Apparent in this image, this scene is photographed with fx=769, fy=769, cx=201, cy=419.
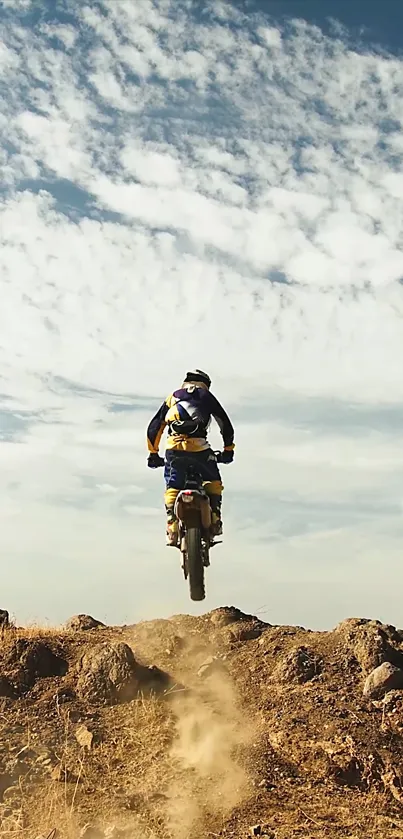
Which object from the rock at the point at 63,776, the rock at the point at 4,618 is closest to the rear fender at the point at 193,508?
the rock at the point at 63,776

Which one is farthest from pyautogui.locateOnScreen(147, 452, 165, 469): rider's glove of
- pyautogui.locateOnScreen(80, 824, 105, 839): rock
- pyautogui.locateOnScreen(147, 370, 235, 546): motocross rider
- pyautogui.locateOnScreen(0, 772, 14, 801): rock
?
pyautogui.locateOnScreen(80, 824, 105, 839): rock

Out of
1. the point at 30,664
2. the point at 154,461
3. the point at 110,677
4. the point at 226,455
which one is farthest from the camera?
the point at 154,461

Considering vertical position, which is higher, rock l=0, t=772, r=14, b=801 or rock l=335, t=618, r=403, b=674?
rock l=335, t=618, r=403, b=674

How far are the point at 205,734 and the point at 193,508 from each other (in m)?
2.69

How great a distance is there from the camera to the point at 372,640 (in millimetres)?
10273

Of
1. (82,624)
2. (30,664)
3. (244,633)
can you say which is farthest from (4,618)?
(244,633)

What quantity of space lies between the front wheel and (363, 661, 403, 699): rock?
241 cm

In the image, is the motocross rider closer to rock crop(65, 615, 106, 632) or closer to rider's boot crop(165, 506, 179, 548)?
rider's boot crop(165, 506, 179, 548)

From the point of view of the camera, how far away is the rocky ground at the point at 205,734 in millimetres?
7535

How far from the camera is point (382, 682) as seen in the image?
9438 millimetres

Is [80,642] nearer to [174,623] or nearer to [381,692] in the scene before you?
[174,623]

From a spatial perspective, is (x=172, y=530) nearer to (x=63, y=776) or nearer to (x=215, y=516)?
(x=215, y=516)

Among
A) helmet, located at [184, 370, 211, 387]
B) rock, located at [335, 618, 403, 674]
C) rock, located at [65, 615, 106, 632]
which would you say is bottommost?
rock, located at [335, 618, 403, 674]

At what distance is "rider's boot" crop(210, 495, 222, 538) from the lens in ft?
33.5
